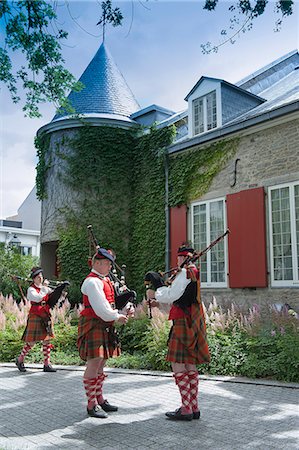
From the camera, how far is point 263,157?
11.1 m

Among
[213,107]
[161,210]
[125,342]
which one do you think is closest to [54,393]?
[125,342]

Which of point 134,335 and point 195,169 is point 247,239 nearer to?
point 195,169

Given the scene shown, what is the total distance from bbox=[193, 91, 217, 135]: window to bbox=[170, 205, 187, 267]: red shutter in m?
2.44

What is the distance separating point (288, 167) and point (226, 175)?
1862 millimetres

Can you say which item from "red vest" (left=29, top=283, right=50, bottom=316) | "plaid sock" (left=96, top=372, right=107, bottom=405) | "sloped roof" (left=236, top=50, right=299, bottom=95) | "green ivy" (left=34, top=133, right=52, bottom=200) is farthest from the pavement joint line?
"sloped roof" (left=236, top=50, right=299, bottom=95)

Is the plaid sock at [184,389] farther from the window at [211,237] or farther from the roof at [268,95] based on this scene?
the roof at [268,95]

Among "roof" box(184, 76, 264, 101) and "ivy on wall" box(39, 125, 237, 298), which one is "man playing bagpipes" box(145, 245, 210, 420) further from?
"roof" box(184, 76, 264, 101)

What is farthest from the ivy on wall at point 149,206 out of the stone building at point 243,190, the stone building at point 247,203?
the stone building at point 247,203

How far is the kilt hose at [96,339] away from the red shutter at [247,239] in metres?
6.33

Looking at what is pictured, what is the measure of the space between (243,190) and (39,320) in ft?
19.9

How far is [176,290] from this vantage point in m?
4.69

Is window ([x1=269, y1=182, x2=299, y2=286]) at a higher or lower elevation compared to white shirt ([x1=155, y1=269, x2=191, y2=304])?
higher

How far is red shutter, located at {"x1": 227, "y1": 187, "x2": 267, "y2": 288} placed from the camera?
1067 cm

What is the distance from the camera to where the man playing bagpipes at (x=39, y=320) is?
25.0ft
